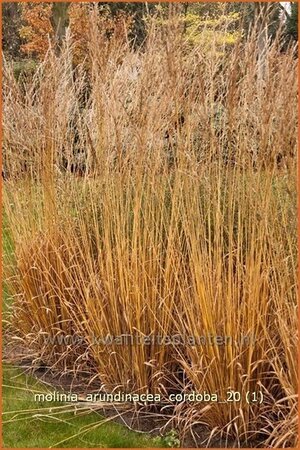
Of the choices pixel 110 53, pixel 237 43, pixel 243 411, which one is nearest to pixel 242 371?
pixel 243 411

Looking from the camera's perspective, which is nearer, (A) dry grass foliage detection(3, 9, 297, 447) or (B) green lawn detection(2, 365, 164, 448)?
(A) dry grass foliage detection(3, 9, 297, 447)

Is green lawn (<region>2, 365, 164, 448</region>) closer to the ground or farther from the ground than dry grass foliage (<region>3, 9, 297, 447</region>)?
closer to the ground

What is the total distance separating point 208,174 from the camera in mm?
2264

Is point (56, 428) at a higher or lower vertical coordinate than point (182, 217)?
lower

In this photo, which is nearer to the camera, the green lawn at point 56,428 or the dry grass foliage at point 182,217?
the dry grass foliage at point 182,217

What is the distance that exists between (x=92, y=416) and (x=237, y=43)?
170cm

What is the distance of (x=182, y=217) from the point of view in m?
2.33

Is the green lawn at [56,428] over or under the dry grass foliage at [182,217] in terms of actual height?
under

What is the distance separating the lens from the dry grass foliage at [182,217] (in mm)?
2148

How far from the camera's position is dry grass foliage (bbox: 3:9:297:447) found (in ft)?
7.05

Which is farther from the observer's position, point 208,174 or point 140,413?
point 140,413

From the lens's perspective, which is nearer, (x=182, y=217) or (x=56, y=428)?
(x=182, y=217)

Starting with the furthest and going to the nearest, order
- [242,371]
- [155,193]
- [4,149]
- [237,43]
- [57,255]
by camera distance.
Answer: [4,149] < [57,255] < [155,193] < [242,371] < [237,43]

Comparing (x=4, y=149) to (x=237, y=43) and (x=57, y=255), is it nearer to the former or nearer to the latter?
(x=57, y=255)
